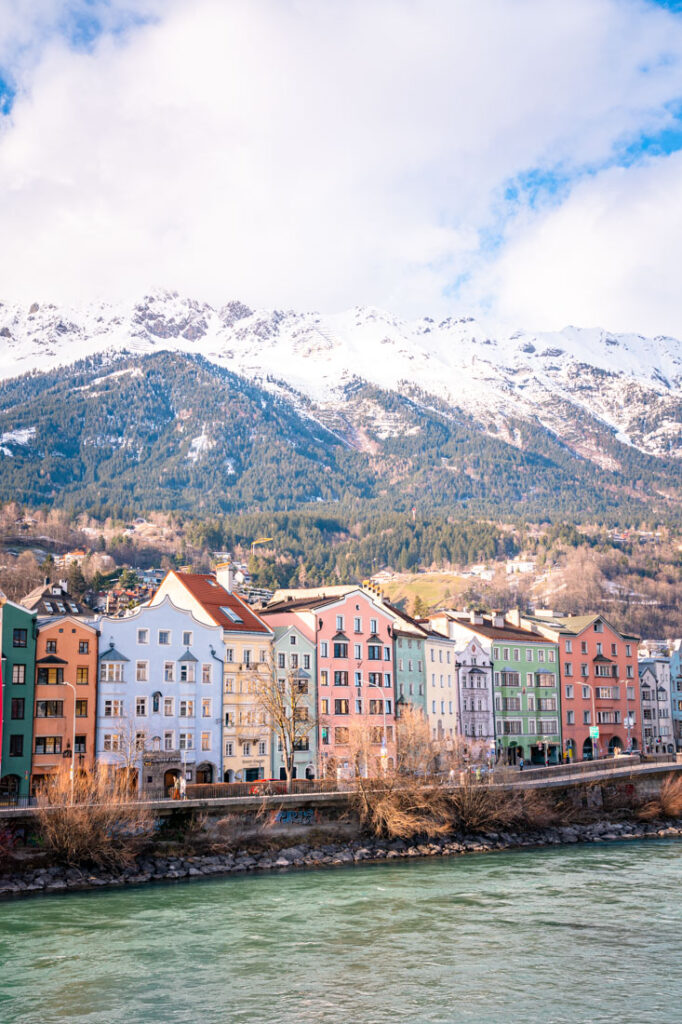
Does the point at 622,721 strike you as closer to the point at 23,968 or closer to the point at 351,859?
the point at 351,859

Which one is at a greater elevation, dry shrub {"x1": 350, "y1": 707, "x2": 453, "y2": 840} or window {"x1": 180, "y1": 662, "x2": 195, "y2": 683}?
window {"x1": 180, "y1": 662, "x2": 195, "y2": 683}

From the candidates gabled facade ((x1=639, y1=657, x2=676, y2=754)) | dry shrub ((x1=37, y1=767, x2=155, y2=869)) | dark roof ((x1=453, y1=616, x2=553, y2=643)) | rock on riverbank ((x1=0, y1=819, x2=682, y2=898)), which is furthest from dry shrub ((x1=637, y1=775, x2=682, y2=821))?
dry shrub ((x1=37, y1=767, x2=155, y2=869))

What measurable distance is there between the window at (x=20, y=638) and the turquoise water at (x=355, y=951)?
1018 inches

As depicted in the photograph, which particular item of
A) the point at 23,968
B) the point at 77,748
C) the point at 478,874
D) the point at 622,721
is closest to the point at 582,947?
the point at 478,874

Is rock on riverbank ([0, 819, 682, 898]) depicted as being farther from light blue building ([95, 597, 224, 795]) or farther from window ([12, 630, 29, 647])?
window ([12, 630, 29, 647])

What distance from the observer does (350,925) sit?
179ft

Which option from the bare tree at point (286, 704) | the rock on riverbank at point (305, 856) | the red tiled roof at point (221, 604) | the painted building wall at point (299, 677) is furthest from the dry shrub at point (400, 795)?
the red tiled roof at point (221, 604)

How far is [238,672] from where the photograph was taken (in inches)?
3851

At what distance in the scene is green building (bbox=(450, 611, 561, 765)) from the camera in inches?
5084

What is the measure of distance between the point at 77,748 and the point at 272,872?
22.3 m

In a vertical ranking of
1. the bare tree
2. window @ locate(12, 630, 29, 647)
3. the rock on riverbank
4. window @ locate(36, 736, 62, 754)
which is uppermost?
window @ locate(12, 630, 29, 647)

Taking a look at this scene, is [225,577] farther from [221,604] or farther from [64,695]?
[64,695]

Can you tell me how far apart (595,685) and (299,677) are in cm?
5437

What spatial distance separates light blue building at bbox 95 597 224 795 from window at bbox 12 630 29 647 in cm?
699
